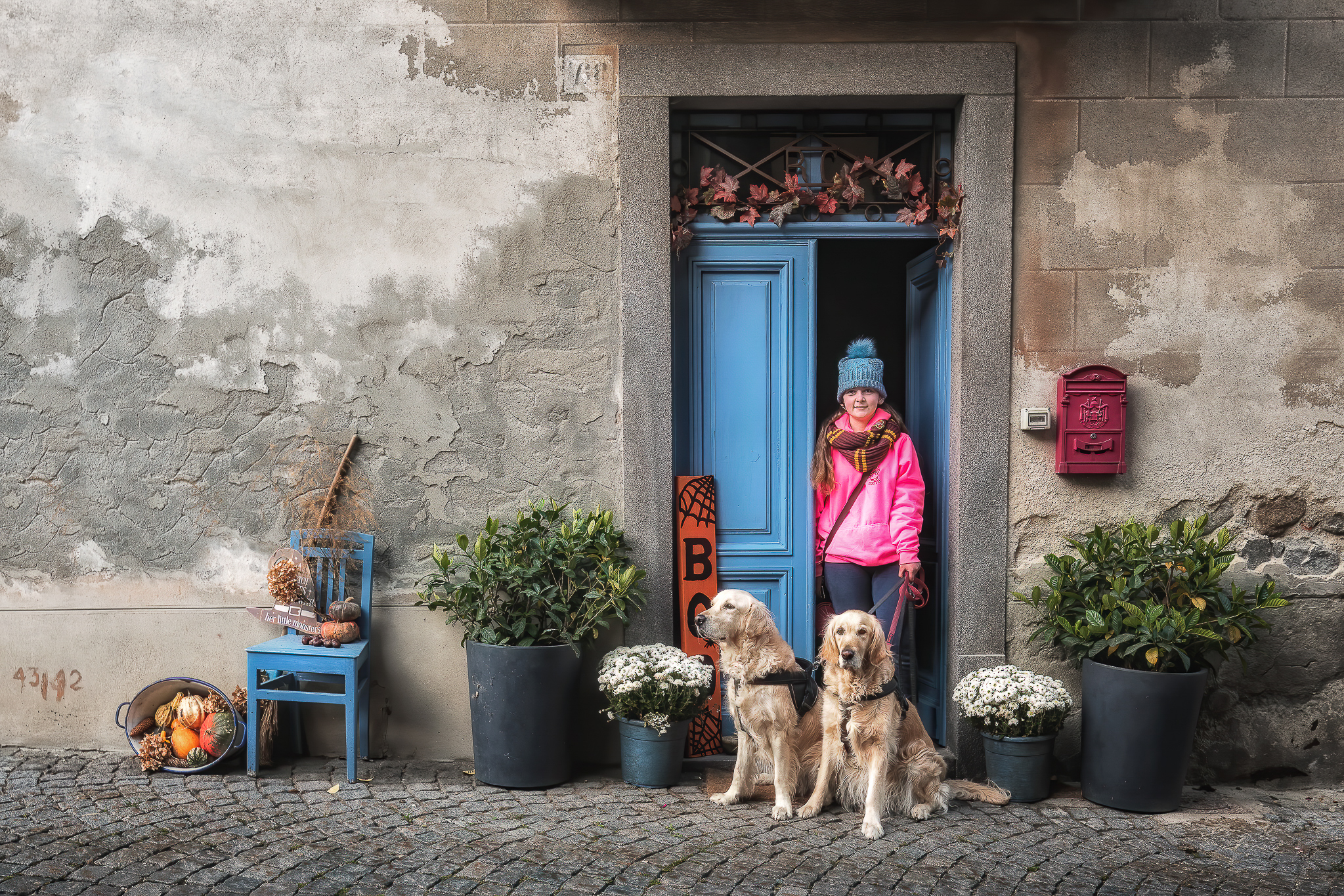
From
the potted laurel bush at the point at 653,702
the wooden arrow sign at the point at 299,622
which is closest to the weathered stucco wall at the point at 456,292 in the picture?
the wooden arrow sign at the point at 299,622

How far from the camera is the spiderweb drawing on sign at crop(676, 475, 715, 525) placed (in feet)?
16.1

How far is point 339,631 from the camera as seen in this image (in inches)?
178

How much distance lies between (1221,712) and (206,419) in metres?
5.32

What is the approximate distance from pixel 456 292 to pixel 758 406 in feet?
5.46

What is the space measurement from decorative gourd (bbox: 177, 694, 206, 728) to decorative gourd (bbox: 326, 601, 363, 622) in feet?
2.41

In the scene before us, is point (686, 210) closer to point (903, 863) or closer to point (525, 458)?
point (525, 458)

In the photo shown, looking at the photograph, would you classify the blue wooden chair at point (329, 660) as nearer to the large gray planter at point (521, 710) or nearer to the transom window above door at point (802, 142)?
the large gray planter at point (521, 710)

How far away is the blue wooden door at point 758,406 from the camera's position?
16.3 ft

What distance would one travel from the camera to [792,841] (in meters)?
3.82

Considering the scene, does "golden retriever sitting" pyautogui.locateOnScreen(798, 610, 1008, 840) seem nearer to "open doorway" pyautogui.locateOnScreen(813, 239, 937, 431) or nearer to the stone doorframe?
the stone doorframe

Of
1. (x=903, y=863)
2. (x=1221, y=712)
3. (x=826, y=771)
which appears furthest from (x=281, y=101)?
(x=1221, y=712)

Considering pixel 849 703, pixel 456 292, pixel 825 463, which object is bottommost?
pixel 849 703

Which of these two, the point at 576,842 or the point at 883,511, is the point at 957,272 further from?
the point at 576,842

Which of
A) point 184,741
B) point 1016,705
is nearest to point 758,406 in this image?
point 1016,705
